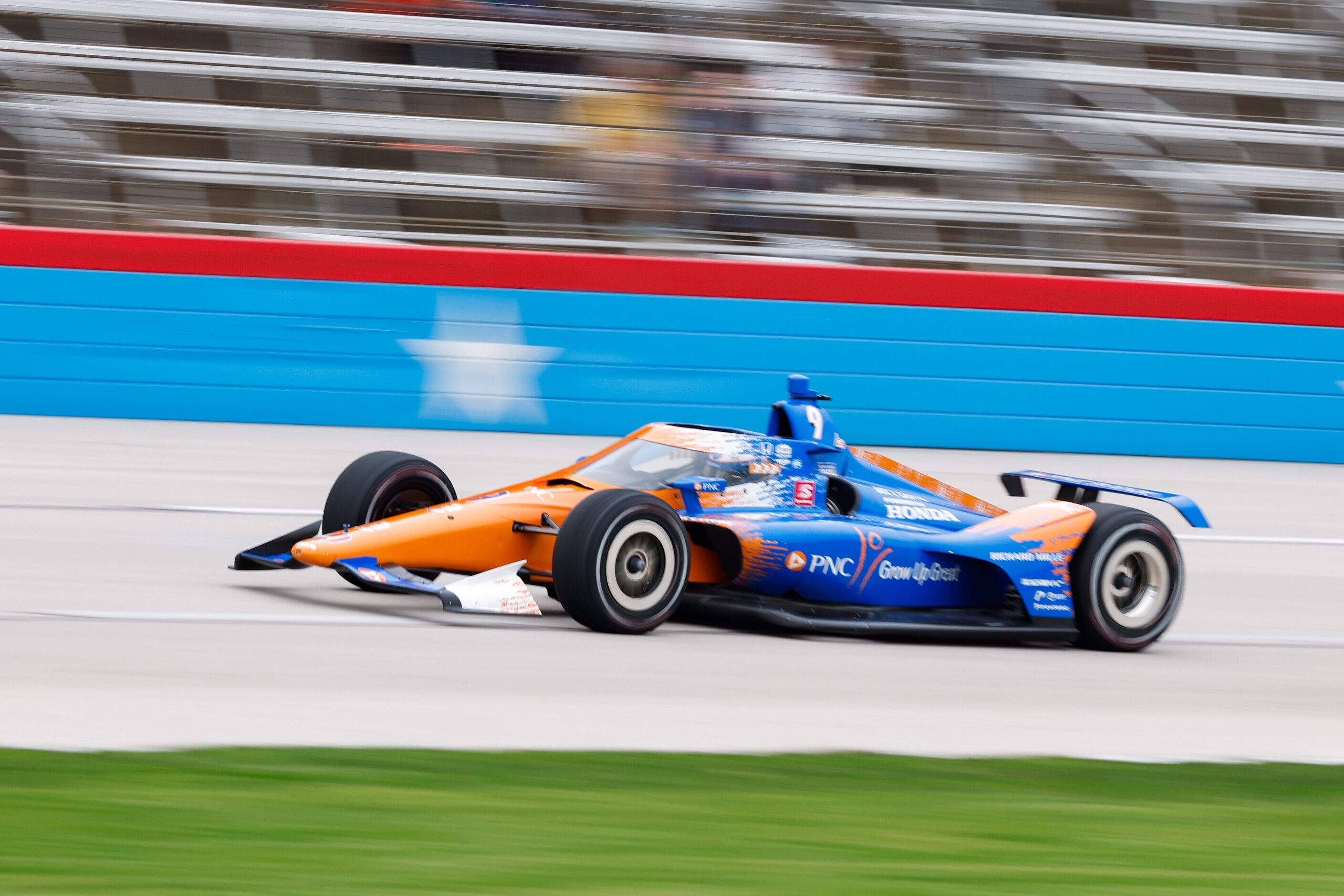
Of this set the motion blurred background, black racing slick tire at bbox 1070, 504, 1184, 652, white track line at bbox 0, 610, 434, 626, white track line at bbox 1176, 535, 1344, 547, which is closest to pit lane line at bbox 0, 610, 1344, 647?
white track line at bbox 0, 610, 434, 626

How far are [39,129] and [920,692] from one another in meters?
10.4

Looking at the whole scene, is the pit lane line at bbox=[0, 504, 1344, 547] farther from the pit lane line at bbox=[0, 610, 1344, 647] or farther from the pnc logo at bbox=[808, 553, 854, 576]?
the pnc logo at bbox=[808, 553, 854, 576]

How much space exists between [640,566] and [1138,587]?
2.17 meters

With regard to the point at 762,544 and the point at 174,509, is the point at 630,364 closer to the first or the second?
the point at 174,509

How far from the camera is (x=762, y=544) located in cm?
661

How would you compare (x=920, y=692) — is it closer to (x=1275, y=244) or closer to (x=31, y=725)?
(x=31, y=725)

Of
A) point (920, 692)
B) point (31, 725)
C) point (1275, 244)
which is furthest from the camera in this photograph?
point (1275, 244)

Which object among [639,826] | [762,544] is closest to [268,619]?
[762,544]

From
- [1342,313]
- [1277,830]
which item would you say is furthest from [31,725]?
[1342,313]

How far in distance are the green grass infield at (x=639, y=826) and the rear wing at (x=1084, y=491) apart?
2.37 metres

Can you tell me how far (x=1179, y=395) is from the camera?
14.5 meters

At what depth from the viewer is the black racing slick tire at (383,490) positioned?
7.01 meters

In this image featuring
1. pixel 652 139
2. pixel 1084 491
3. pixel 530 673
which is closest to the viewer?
pixel 530 673

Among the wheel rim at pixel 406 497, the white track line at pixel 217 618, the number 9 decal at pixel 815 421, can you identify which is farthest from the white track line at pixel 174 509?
the number 9 decal at pixel 815 421
